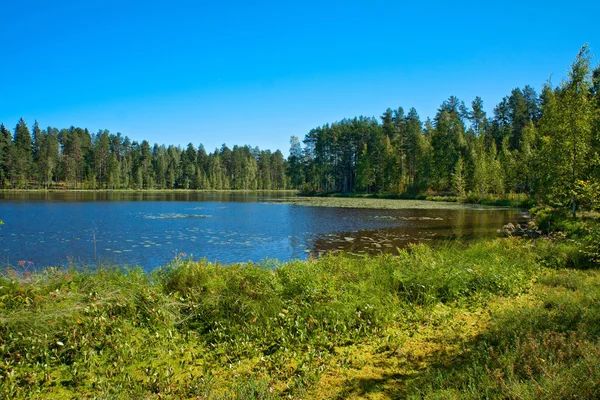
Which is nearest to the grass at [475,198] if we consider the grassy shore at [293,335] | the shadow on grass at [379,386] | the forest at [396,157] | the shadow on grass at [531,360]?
the forest at [396,157]

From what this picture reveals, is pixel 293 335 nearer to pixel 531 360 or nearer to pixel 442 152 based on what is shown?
pixel 531 360

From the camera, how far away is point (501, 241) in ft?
44.1

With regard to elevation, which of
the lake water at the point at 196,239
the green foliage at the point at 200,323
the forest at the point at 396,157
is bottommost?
the lake water at the point at 196,239

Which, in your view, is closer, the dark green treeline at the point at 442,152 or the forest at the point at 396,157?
the forest at the point at 396,157

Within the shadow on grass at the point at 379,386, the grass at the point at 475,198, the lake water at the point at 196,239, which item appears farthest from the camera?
the grass at the point at 475,198

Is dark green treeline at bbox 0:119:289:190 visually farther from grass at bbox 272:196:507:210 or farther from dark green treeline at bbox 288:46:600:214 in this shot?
grass at bbox 272:196:507:210

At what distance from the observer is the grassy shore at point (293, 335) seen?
4.17m

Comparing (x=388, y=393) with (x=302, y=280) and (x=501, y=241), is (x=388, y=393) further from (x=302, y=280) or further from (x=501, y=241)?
(x=501, y=241)

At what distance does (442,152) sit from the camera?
70.9 m

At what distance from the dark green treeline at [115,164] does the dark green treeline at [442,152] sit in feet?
153

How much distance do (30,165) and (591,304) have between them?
131m

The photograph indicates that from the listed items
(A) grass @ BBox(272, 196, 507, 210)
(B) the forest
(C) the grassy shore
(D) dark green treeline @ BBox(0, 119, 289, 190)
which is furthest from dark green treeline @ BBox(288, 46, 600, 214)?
(D) dark green treeline @ BBox(0, 119, 289, 190)

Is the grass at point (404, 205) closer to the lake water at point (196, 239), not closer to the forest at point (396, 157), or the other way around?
the forest at point (396, 157)

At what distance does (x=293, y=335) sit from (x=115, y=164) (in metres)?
126
